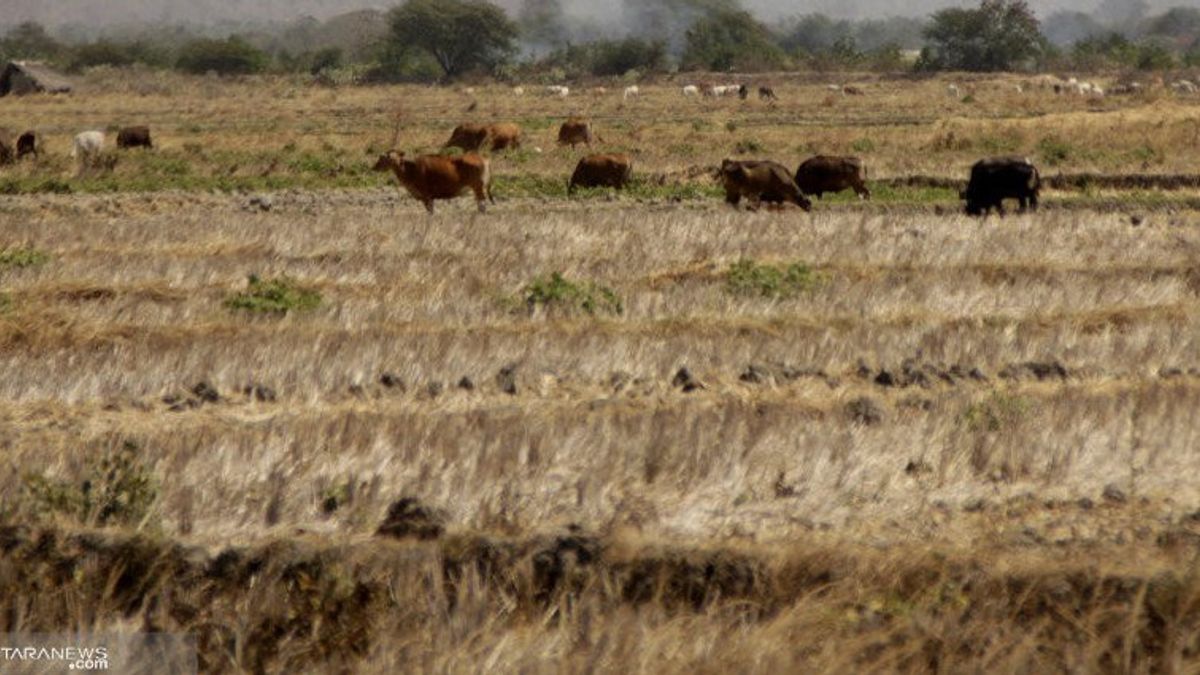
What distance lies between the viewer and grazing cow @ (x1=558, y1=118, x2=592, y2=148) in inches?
1257

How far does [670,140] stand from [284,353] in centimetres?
2272

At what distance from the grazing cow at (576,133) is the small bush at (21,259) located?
702 inches

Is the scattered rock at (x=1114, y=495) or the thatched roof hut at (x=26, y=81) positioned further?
the thatched roof hut at (x=26, y=81)

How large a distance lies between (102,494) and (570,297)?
6245 millimetres

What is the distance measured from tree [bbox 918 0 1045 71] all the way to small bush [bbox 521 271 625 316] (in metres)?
65.6

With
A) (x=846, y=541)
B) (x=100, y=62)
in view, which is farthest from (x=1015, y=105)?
(x=100, y=62)

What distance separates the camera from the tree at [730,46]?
82812mm

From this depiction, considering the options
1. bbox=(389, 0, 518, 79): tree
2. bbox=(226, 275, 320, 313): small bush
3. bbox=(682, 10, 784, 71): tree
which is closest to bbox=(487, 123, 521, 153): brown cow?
bbox=(226, 275, 320, 313): small bush

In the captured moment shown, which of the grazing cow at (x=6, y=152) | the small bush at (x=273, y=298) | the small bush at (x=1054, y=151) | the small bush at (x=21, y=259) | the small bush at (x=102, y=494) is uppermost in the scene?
the small bush at (x=102, y=494)

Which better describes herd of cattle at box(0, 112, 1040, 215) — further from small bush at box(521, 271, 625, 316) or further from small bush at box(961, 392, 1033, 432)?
small bush at box(961, 392, 1033, 432)

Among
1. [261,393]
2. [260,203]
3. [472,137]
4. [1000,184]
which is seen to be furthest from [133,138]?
[261,393]

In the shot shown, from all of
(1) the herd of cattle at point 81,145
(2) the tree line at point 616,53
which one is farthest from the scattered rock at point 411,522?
(2) the tree line at point 616,53

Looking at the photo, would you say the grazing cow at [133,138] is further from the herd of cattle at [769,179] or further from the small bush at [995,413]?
the small bush at [995,413]

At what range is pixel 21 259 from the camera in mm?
14625
